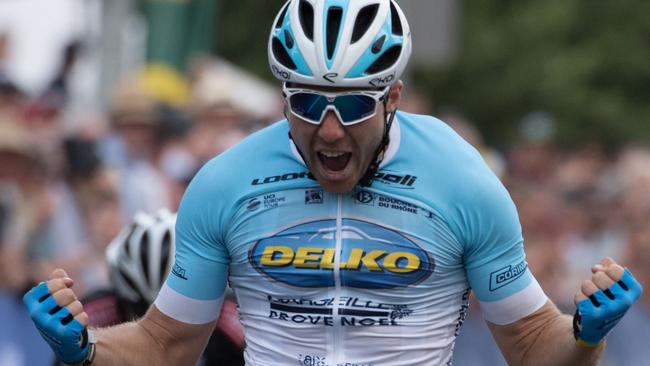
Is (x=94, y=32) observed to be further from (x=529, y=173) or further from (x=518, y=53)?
(x=518, y=53)

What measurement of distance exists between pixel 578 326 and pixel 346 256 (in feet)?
2.55

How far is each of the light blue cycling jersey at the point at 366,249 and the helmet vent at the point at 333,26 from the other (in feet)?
1.33

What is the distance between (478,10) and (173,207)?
24491 millimetres

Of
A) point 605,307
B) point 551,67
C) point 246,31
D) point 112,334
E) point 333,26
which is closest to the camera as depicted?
point 605,307

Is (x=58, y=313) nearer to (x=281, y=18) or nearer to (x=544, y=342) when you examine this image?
(x=281, y=18)

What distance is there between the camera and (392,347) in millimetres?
5598

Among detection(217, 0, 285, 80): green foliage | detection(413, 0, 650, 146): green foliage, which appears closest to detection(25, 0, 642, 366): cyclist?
detection(217, 0, 285, 80): green foliage

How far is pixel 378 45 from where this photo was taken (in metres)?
5.52

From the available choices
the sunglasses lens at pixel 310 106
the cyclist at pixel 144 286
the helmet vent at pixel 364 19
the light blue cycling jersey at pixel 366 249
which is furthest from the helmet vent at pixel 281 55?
the cyclist at pixel 144 286

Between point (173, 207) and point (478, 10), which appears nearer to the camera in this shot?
point (173, 207)

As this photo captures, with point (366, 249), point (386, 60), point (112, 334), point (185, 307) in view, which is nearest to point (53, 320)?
point (112, 334)

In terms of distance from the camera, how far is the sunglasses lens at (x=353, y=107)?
545 cm

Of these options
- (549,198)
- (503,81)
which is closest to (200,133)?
(549,198)

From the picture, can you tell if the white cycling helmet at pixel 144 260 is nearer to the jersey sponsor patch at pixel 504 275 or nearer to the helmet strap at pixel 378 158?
the helmet strap at pixel 378 158
